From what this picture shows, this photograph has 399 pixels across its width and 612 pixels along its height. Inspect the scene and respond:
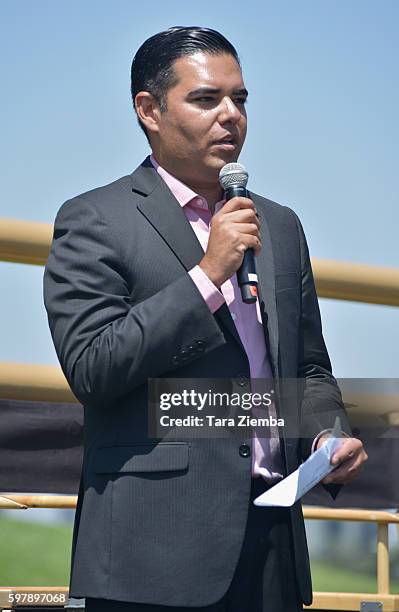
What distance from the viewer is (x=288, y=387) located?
2.63 metres

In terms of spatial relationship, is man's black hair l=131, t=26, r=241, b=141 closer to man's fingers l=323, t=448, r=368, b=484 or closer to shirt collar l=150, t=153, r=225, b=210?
shirt collar l=150, t=153, r=225, b=210

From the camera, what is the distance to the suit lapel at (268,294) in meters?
2.58

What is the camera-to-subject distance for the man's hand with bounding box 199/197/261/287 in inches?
93.7

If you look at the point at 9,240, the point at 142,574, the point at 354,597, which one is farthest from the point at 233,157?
the point at 354,597

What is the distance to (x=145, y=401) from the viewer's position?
2.48m

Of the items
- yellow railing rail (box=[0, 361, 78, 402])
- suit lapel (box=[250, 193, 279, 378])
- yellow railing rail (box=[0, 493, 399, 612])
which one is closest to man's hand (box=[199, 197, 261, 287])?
suit lapel (box=[250, 193, 279, 378])

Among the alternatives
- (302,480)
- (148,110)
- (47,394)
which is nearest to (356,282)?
(47,394)

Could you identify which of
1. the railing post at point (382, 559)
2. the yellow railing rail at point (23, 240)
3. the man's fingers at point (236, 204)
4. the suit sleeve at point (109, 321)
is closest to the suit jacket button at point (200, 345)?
the suit sleeve at point (109, 321)

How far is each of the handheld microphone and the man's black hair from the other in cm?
35

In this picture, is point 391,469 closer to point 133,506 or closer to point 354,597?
point 354,597

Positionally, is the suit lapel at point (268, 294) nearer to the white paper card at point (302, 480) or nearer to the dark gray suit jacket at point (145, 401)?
the dark gray suit jacket at point (145, 401)

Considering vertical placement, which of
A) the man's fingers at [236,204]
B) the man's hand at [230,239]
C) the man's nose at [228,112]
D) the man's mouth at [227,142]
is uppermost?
the man's nose at [228,112]

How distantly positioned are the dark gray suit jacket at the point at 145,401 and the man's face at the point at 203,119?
0.13 meters

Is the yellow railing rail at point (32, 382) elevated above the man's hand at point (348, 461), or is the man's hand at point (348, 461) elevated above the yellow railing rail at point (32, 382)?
the yellow railing rail at point (32, 382)
